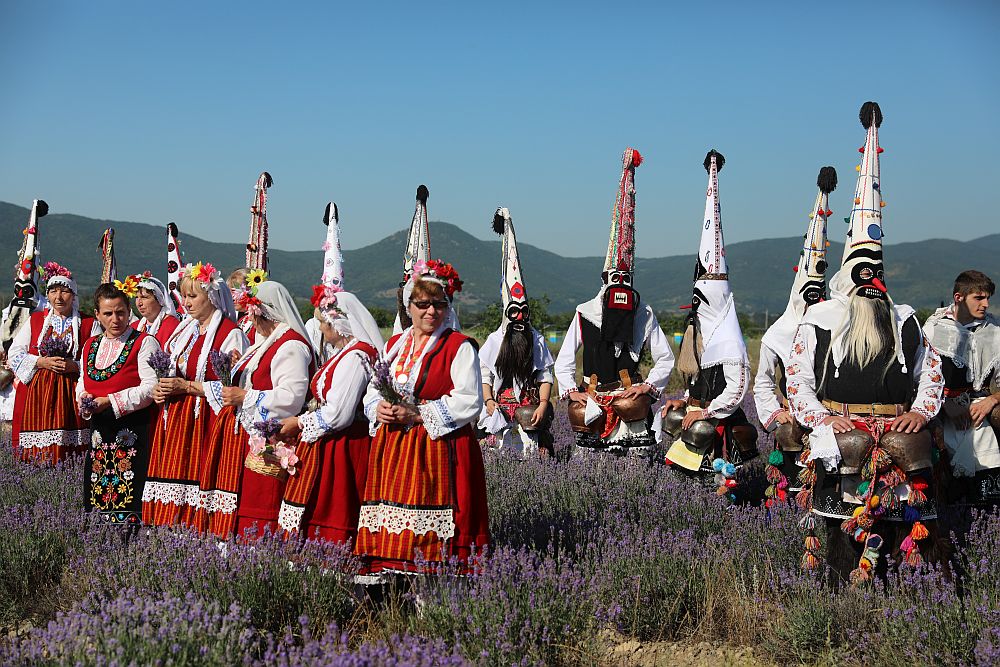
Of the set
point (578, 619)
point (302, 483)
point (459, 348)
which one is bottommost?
point (578, 619)

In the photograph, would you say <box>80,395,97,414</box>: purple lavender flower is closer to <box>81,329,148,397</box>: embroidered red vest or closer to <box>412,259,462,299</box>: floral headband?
<box>81,329,148,397</box>: embroidered red vest

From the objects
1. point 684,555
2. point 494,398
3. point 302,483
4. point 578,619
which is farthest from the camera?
point 494,398

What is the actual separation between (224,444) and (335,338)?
42.8 inches

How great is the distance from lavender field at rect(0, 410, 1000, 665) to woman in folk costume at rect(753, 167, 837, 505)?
57 cm

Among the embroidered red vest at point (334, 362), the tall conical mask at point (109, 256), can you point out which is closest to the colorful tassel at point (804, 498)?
the embroidered red vest at point (334, 362)

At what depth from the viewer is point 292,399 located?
15.3 feet

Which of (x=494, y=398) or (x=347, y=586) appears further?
(x=494, y=398)

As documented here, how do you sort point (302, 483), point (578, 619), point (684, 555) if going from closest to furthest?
point (578, 619), point (302, 483), point (684, 555)

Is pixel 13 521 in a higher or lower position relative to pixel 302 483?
lower

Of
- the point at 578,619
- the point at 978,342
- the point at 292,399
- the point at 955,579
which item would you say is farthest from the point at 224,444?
the point at 978,342

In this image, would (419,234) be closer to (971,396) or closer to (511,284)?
(511,284)

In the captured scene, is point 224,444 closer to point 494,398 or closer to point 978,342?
point 494,398

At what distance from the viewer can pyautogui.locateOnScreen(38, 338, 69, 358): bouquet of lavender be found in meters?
7.94

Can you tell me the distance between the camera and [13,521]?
546cm
